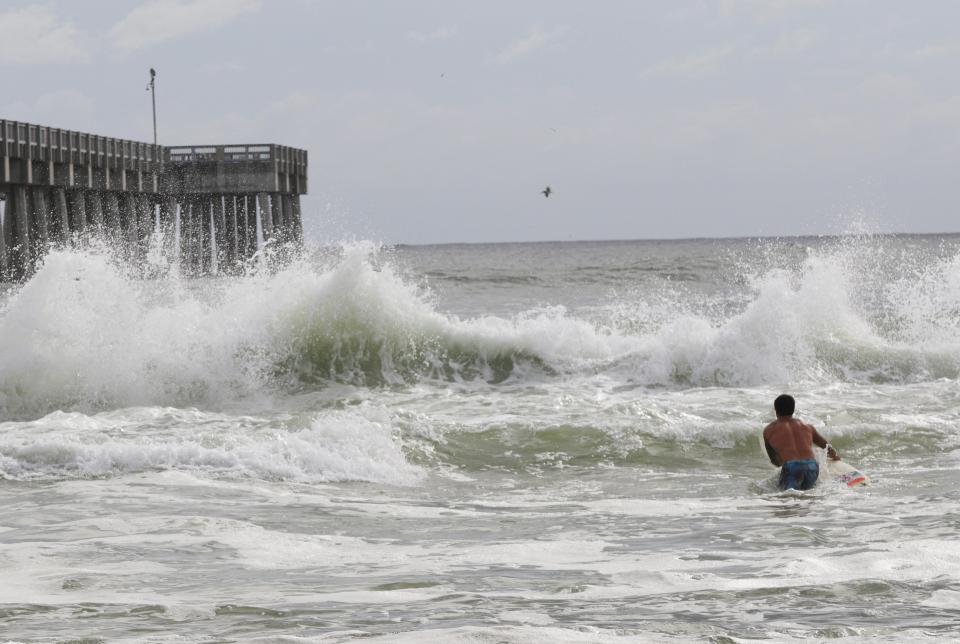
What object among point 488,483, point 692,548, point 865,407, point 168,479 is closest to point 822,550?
point 692,548

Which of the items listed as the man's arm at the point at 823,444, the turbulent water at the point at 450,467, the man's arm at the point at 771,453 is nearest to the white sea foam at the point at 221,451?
the turbulent water at the point at 450,467

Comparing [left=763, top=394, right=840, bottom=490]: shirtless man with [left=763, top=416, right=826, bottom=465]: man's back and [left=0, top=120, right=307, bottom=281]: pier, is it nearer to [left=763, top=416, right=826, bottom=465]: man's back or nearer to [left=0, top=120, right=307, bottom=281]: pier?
[left=763, top=416, right=826, bottom=465]: man's back

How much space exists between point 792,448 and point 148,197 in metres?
30.4

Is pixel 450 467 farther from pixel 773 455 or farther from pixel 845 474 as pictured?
pixel 845 474

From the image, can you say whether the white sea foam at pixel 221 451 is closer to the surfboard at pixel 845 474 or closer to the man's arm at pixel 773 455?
the man's arm at pixel 773 455

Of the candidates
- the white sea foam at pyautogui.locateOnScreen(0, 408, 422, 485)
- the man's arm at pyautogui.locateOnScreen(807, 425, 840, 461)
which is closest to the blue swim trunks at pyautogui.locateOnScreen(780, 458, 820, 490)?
the man's arm at pyautogui.locateOnScreen(807, 425, 840, 461)

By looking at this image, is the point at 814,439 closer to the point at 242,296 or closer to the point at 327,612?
the point at 327,612

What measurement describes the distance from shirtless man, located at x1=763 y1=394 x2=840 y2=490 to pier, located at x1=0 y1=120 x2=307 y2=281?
22944 millimetres

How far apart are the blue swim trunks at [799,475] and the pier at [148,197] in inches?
917

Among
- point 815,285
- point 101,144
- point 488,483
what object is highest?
point 101,144

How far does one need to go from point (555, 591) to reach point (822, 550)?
5.51 ft

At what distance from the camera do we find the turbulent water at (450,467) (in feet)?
19.8

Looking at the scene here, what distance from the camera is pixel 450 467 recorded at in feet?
36.9

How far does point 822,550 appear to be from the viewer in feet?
23.5
